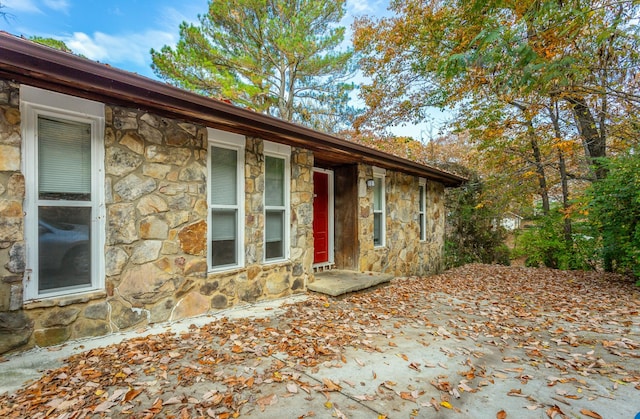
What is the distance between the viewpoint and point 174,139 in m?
3.58

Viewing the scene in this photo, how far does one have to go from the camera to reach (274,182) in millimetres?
4703

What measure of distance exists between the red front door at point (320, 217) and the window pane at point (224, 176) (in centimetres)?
217

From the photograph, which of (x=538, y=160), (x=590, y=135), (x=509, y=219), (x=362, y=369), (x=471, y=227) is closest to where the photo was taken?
(x=362, y=369)

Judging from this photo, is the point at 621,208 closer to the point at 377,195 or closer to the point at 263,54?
the point at 377,195

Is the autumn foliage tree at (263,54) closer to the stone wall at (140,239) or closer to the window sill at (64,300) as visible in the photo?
the stone wall at (140,239)

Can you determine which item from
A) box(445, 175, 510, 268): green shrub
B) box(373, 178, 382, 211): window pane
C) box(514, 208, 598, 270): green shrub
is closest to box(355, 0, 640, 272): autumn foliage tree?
box(514, 208, 598, 270): green shrub

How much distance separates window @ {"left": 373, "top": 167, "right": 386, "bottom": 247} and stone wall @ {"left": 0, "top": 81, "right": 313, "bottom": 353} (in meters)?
3.15

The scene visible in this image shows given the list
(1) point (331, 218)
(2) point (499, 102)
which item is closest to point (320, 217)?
(1) point (331, 218)

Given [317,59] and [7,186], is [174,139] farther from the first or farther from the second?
[317,59]

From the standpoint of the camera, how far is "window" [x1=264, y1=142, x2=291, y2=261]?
4598 mm

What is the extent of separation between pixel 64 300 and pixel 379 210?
17.7ft

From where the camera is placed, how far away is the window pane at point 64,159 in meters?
2.81

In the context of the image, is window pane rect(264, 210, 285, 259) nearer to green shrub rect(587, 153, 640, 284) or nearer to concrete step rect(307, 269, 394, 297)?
concrete step rect(307, 269, 394, 297)

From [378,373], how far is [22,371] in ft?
8.80
